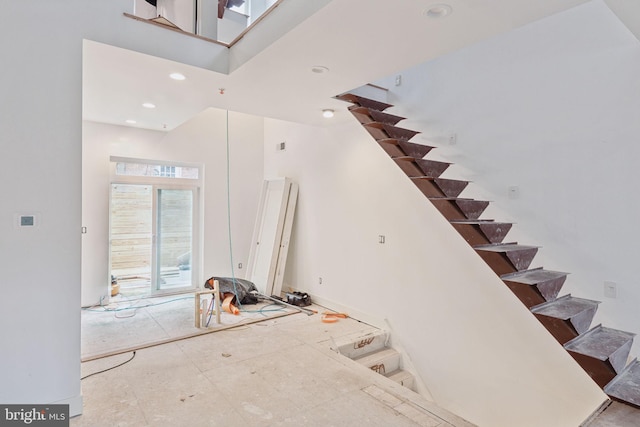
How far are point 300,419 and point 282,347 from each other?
49.8 inches

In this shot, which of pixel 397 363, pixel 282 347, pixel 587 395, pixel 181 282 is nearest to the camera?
pixel 587 395

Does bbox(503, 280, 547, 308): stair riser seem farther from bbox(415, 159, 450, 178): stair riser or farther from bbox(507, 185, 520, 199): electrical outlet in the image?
bbox(415, 159, 450, 178): stair riser

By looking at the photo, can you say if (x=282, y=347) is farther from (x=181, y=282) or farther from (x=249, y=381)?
(x=181, y=282)

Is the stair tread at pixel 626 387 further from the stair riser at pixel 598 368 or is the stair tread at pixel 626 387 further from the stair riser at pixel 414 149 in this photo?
the stair riser at pixel 414 149

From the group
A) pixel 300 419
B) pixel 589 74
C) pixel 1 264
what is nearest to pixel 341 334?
pixel 300 419

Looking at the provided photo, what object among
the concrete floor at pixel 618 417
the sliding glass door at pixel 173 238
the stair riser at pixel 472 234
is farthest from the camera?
the sliding glass door at pixel 173 238

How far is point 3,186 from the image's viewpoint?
2.29m

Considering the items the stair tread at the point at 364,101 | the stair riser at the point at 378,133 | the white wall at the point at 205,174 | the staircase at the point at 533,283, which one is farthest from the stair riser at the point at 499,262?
the white wall at the point at 205,174

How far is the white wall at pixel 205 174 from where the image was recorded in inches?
204

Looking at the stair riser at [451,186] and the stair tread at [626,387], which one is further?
the stair riser at [451,186]

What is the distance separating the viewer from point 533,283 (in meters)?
2.46

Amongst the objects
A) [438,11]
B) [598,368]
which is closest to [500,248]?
[598,368]

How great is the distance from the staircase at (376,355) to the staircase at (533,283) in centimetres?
186

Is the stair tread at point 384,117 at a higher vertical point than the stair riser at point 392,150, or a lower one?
higher
